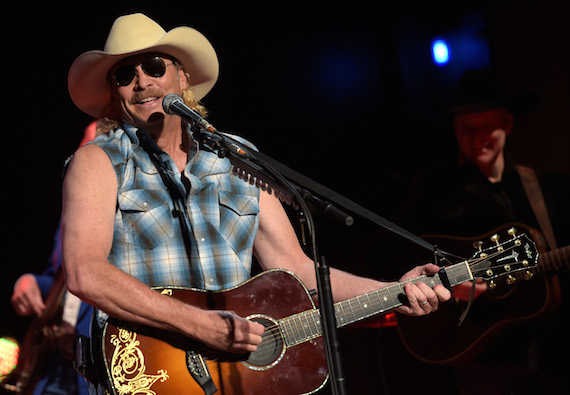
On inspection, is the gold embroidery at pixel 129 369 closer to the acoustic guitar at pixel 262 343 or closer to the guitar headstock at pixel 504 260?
the acoustic guitar at pixel 262 343

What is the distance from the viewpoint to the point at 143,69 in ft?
9.88

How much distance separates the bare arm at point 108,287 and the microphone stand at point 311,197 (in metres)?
0.57

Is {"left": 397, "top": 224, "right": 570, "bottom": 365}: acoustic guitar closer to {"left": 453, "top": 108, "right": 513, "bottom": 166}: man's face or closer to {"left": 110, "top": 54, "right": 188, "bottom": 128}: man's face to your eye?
{"left": 453, "top": 108, "right": 513, "bottom": 166}: man's face

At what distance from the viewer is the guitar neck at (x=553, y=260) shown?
412 centimetres

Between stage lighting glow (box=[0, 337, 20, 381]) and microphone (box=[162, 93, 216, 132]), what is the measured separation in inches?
101

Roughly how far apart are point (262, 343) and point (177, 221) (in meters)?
0.68

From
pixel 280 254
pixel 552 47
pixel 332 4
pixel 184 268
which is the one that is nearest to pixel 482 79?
pixel 552 47

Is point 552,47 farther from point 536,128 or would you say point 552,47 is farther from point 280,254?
point 280,254

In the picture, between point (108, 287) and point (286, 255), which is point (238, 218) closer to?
point (286, 255)

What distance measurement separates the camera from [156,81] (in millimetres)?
3012

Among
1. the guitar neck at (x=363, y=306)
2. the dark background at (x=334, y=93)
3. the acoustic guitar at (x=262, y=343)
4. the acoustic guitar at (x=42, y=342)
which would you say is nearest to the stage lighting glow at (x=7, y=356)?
the acoustic guitar at (x=42, y=342)

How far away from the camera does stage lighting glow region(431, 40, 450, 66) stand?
5695mm

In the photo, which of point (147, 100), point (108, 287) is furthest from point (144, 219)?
point (147, 100)

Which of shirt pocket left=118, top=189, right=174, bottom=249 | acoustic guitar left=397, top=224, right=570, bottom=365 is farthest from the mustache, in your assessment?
acoustic guitar left=397, top=224, right=570, bottom=365
